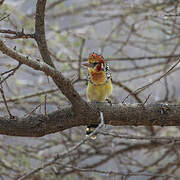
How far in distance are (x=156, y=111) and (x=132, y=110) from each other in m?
0.10

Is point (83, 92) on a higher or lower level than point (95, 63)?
higher

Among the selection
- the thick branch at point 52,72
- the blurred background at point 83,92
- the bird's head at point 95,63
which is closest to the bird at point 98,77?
the bird's head at point 95,63

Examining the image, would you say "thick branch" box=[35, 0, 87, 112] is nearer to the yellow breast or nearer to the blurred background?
the yellow breast

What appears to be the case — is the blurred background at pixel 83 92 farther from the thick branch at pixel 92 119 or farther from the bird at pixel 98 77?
the thick branch at pixel 92 119

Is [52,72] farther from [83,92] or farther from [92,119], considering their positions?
[83,92]

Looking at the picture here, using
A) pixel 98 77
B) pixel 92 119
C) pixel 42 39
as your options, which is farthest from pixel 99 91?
pixel 42 39

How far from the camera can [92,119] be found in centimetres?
136

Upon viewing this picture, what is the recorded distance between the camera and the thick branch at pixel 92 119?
1331mm

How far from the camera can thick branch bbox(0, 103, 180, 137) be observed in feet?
4.37

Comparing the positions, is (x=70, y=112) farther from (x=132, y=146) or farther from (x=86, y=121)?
(x=132, y=146)

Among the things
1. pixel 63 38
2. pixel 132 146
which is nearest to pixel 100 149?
pixel 132 146

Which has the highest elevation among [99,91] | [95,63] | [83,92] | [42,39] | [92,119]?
[83,92]

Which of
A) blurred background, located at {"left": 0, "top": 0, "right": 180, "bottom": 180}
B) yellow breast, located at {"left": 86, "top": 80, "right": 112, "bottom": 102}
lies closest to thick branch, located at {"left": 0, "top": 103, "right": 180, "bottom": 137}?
yellow breast, located at {"left": 86, "top": 80, "right": 112, "bottom": 102}

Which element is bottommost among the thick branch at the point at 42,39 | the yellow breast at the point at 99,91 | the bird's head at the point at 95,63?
the thick branch at the point at 42,39
